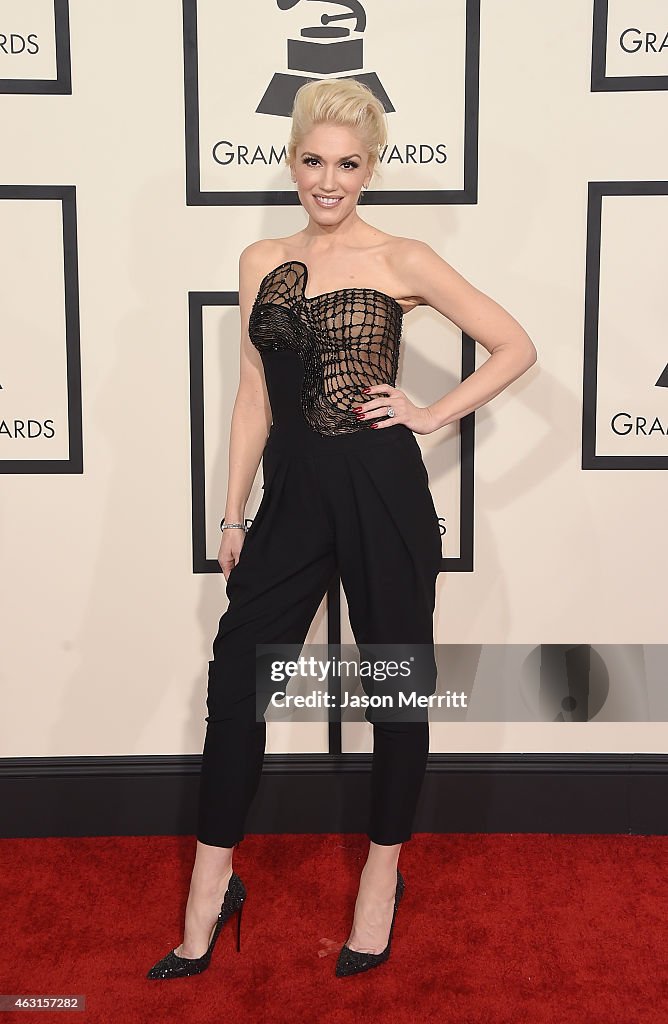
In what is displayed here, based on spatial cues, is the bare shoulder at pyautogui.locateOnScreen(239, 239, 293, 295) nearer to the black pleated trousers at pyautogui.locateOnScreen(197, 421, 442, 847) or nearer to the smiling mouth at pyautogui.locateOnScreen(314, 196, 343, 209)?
the smiling mouth at pyautogui.locateOnScreen(314, 196, 343, 209)

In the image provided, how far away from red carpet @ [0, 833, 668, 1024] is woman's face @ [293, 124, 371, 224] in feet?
5.09

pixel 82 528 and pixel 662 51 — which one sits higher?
pixel 662 51

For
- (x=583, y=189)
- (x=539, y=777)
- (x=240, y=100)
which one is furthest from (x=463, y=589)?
(x=240, y=100)

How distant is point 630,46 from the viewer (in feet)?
→ 7.28

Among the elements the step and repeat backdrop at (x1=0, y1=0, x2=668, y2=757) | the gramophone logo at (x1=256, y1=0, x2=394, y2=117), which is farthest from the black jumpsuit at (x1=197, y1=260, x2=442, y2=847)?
the gramophone logo at (x1=256, y1=0, x2=394, y2=117)

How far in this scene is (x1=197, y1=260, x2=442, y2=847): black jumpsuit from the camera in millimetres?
1785

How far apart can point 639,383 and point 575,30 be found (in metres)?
0.90

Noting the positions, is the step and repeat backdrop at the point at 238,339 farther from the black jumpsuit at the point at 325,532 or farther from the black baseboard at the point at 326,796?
the black jumpsuit at the point at 325,532

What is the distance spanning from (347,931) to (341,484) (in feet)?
3.33

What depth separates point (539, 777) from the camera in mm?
2457

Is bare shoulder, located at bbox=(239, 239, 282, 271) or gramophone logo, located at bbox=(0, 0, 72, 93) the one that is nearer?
bare shoulder, located at bbox=(239, 239, 282, 271)

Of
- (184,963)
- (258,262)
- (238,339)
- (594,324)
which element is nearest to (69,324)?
(238,339)

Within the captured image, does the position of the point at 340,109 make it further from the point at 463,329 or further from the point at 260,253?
the point at 463,329

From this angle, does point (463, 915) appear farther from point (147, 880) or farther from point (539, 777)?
point (147, 880)
